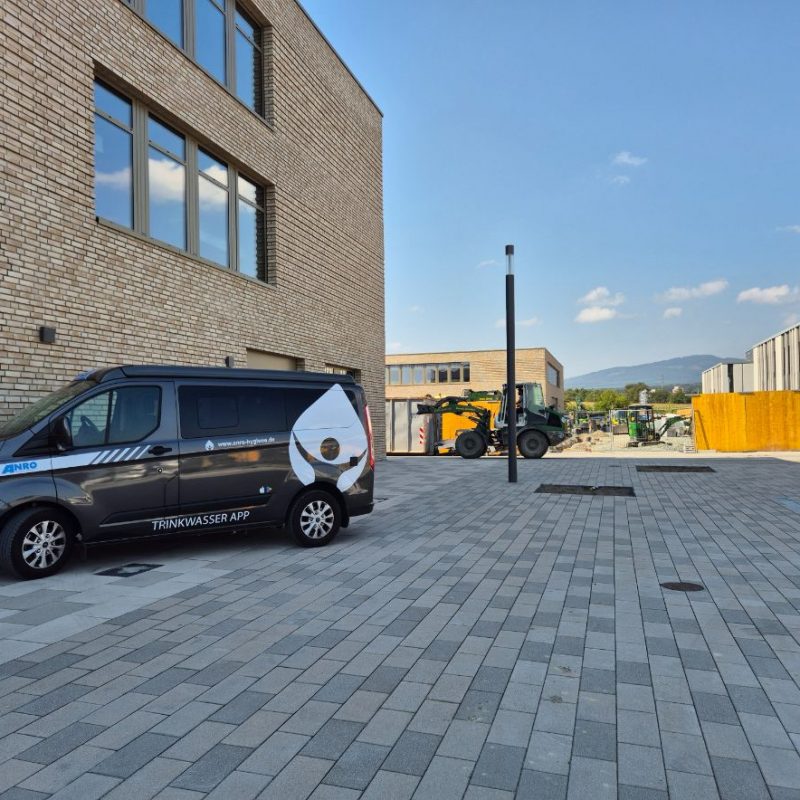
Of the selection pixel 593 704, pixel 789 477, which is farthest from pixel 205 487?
pixel 789 477

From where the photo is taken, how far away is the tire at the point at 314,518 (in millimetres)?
7641

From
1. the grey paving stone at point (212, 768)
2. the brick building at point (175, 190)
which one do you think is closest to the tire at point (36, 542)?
the brick building at point (175, 190)

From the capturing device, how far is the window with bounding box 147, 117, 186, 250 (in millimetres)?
11867

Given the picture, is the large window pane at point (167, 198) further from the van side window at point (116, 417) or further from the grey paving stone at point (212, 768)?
the grey paving stone at point (212, 768)

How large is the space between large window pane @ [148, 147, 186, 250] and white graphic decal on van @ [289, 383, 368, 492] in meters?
5.80

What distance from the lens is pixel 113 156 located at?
11008mm

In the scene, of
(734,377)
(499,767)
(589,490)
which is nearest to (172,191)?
(589,490)

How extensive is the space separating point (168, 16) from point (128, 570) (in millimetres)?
10455

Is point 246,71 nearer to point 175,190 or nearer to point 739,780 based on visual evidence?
point 175,190

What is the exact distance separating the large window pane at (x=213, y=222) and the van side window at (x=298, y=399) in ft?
21.5

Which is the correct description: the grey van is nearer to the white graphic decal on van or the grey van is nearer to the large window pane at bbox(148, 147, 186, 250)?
the white graphic decal on van

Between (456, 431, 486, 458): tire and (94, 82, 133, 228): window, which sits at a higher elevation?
(94, 82, 133, 228): window

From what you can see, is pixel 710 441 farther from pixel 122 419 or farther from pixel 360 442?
pixel 122 419

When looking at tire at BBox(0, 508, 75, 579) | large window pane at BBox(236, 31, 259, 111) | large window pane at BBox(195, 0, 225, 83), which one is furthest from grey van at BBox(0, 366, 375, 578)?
large window pane at BBox(236, 31, 259, 111)
